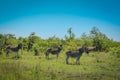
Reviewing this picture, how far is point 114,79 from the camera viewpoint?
1273 cm

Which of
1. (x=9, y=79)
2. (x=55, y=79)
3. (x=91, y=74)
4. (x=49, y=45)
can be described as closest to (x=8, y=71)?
(x=9, y=79)

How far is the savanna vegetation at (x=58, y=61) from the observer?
12.7 metres

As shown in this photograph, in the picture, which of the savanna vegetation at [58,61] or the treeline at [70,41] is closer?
the savanna vegetation at [58,61]

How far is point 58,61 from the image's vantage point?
20000 mm

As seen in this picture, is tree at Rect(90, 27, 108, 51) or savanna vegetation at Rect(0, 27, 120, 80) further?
tree at Rect(90, 27, 108, 51)

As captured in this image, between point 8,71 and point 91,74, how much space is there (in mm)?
5318

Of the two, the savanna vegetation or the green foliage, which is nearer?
the savanna vegetation

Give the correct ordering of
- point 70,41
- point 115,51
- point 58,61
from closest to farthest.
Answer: point 58,61
point 115,51
point 70,41

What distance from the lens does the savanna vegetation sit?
12742 millimetres

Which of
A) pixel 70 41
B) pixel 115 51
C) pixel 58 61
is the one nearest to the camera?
pixel 58 61

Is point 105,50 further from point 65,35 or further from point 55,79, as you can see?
point 55,79

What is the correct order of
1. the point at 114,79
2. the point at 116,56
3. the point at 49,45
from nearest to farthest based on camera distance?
the point at 114,79
the point at 116,56
the point at 49,45

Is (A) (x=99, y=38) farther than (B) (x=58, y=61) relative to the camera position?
Yes

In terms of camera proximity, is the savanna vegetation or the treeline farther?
the treeline
